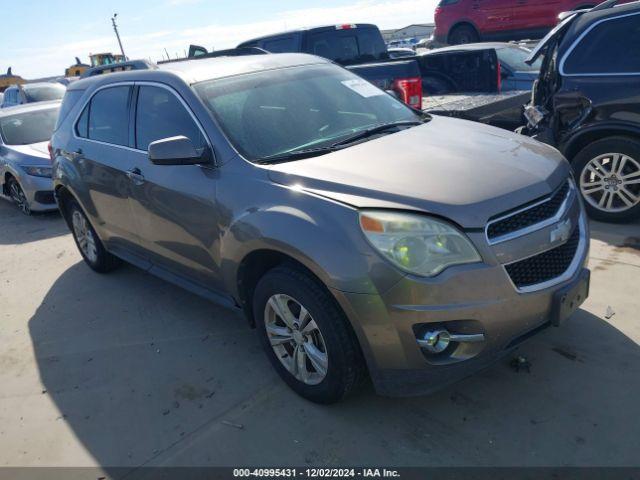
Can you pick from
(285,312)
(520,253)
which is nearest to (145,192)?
(285,312)

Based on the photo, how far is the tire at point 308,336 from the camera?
8.28 ft

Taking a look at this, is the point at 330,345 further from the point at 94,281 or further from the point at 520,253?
the point at 94,281

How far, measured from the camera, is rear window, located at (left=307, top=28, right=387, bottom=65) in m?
8.23

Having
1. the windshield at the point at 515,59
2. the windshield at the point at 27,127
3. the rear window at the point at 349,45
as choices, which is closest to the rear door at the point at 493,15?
the windshield at the point at 515,59

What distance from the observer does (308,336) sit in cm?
274

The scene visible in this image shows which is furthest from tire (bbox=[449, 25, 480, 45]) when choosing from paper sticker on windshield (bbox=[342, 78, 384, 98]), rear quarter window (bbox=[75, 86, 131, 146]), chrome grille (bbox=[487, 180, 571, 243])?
chrome grille (bbox=[487, 180, 571, 243])

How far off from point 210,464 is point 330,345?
0.86 m

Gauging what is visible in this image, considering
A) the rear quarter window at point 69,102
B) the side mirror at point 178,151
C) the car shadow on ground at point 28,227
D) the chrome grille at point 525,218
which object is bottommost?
the car shadow on ground at point 28,227

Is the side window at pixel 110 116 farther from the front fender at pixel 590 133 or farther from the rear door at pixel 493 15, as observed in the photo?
the rear door at pixel 493 15

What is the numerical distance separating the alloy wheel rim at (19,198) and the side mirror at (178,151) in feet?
19.3

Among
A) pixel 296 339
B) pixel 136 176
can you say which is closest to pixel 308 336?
pixel 296 339

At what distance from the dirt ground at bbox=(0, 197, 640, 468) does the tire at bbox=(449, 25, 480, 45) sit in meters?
11.4

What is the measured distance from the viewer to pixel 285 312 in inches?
111

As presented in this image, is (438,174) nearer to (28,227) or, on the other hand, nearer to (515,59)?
(28,227)
